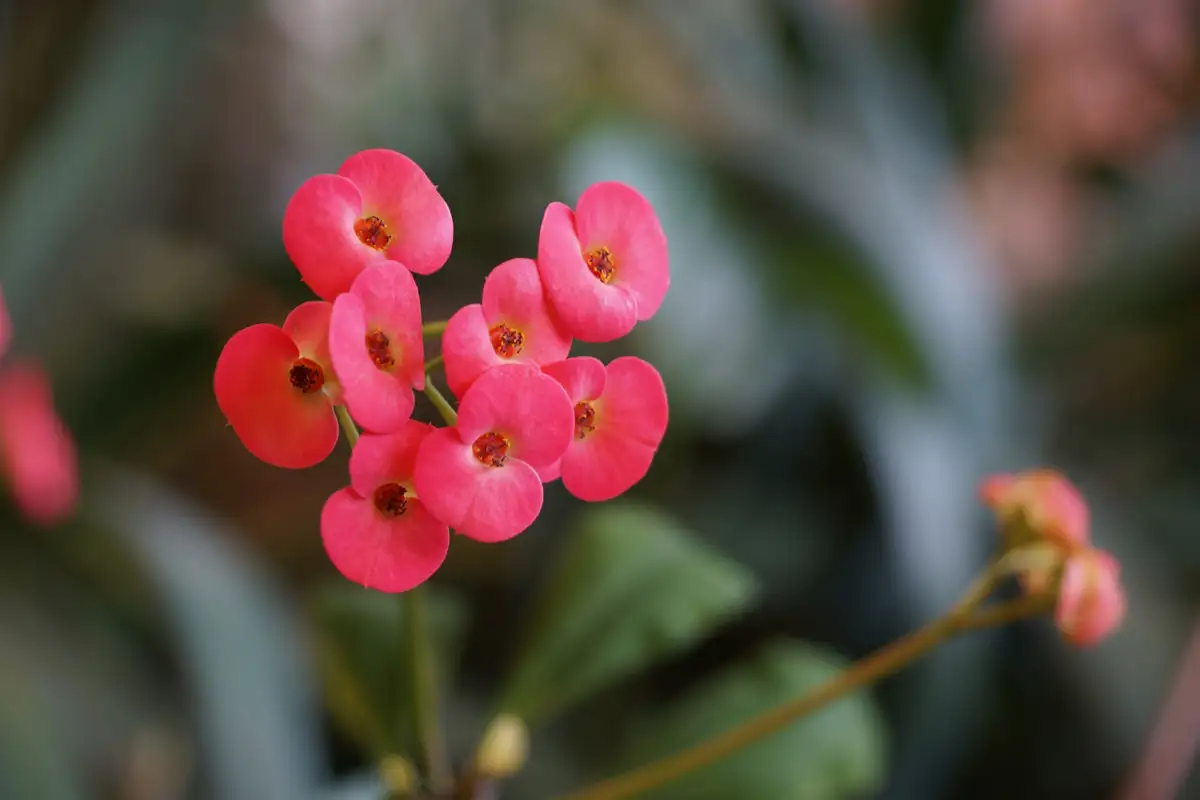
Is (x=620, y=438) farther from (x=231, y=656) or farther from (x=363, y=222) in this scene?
(x=231, y=656)

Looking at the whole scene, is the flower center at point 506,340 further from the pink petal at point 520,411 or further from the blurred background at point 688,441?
the blurred background at point 688,441

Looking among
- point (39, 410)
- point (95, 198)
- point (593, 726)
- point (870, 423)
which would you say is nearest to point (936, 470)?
point (870, 423)

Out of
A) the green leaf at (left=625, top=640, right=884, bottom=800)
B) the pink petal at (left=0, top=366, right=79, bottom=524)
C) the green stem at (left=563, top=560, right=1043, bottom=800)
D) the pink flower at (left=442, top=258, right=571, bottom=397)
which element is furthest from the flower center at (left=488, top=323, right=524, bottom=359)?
the pink petal at (left=0, top=366, right=79, bottom=524)

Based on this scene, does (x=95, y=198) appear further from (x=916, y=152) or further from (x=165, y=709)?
(x=916, y=152)

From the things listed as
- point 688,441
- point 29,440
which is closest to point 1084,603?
point 29,440

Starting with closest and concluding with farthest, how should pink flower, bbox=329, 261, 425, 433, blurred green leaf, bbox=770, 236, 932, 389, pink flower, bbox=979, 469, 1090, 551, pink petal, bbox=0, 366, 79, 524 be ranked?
pink flower, bbox=329, 261, 425, 433, pink flower, bbox=979, 469, 1090, 551, pink petal, bbox=0, 366, 79, 524, blurred green leaf, bbox=770, 236, 932, 389

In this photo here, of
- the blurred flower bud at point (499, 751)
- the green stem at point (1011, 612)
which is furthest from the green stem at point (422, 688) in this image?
the green stem at point (1011, 612)

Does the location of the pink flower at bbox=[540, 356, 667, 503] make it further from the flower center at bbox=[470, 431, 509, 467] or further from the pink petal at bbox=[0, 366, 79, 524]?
the pink petal at bbox=[0, 366, 79, 524]

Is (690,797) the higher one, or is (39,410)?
(39,410)

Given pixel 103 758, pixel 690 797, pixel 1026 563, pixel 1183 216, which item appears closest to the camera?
pixel 1026 563
